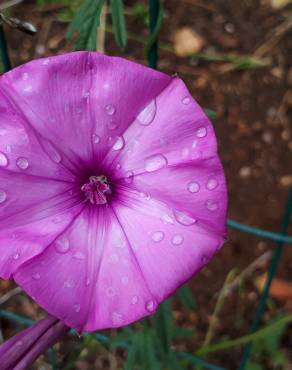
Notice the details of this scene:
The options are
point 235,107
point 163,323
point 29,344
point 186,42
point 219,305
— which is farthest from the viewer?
point 186,42

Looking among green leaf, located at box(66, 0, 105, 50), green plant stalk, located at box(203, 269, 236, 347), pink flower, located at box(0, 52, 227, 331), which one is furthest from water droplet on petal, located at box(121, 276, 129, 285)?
green plant stalk, located at box(203, 269, 236, 347)

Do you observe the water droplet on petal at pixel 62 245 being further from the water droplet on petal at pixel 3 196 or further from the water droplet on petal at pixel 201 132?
the water droplet on petal at pixel 201 132

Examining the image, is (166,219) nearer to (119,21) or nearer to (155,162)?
(155,162)

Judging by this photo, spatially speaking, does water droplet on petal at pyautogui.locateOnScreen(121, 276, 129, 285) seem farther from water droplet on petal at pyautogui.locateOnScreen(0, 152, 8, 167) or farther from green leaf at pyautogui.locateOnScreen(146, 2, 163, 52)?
green leaf at pyautogui.locateOnScreen(146, 2, 163, 52)

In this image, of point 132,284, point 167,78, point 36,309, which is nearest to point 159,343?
point 132,284

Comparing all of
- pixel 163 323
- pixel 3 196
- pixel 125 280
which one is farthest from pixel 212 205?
pixel 163 323

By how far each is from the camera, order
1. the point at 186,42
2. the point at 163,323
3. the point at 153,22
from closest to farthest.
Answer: the point at 153,22 < the point at 163,323 < the point at 186,42

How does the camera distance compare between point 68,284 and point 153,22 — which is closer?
point 68,284
